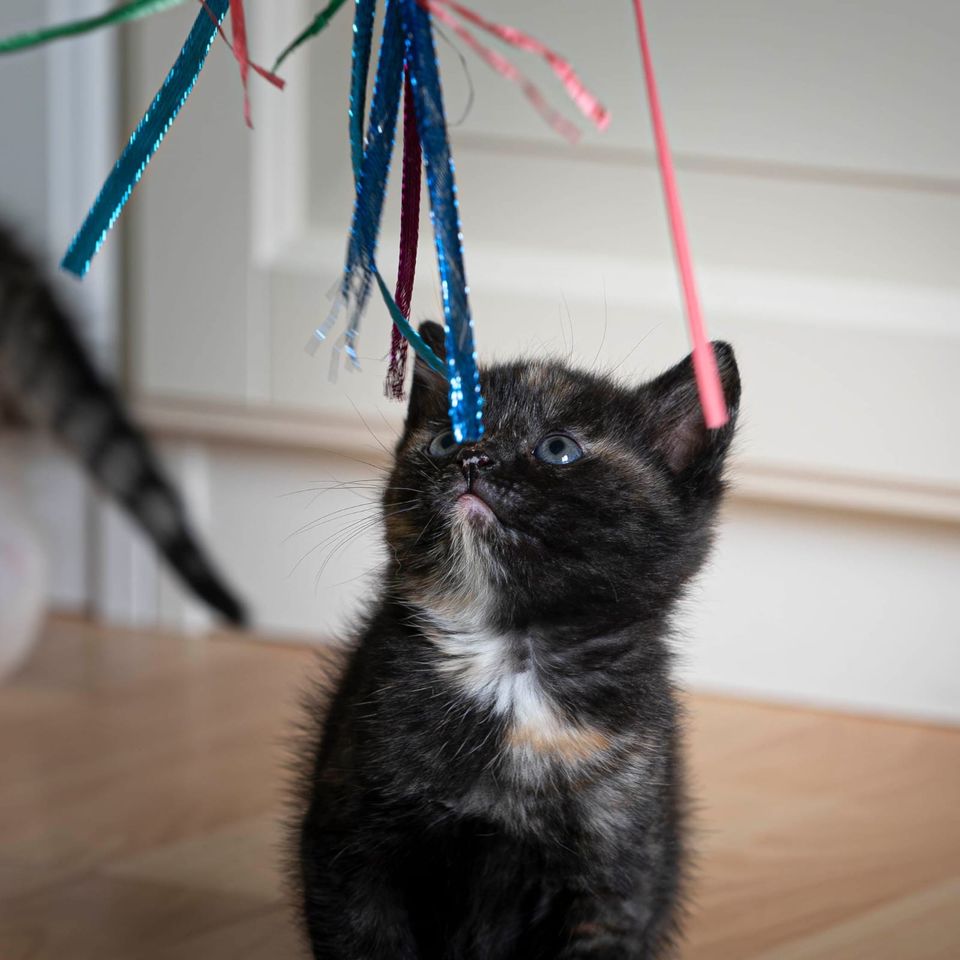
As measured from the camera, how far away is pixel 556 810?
69 cm

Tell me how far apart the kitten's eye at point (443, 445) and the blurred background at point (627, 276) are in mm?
492

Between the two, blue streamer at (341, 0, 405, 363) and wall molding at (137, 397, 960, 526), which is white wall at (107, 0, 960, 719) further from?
blue streamer at (341, 0, 405, 363)

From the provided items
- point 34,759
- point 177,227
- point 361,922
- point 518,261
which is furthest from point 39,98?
point 361,922

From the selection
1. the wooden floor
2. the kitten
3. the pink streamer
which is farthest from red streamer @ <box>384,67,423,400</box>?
the kitten

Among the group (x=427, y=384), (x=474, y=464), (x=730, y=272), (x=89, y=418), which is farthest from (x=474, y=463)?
(x=89, y=418)

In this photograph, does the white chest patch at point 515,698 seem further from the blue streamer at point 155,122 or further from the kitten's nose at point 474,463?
the blue streamer at point 155,122

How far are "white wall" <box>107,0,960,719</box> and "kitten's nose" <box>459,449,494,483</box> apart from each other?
0.71 metres

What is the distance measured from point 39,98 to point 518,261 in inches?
25.2

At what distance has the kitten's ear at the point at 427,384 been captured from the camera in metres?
0.78

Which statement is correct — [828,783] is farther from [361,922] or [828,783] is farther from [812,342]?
[361,922]

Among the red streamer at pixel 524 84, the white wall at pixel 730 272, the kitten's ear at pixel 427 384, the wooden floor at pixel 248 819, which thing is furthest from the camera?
the white wall at pixel 730 272

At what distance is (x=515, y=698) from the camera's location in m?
0.71

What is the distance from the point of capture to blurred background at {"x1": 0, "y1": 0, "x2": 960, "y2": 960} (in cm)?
121

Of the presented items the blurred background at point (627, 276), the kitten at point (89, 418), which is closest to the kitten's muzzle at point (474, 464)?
the blurred background at point (627, 276)
